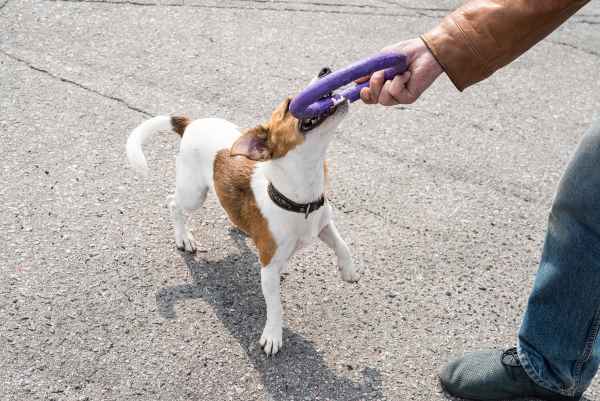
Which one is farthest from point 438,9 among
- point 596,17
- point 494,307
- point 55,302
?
point 55,302

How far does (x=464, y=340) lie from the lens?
318cm

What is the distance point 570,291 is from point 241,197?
56.3 inches

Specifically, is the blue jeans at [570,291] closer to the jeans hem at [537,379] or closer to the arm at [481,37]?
the jeans hem at [537,379]

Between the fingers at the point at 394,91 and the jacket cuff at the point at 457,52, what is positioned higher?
the jacket cuff at the point at 457,52

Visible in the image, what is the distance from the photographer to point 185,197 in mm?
3377

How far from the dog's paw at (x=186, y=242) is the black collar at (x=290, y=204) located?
2.57ft

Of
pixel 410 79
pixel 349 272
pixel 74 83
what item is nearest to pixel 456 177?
pixel 349 272

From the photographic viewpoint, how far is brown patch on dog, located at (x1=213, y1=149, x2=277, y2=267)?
3.00 m

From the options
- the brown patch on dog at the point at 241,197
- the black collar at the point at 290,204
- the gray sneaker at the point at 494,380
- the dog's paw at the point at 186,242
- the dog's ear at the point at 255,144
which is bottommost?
the dog's paw at the point at 186,242

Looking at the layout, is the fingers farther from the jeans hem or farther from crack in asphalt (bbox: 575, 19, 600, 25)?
crack in asphalt (bbox: 575, 19, 600, 25)

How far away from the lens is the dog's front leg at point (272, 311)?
299 centimetres

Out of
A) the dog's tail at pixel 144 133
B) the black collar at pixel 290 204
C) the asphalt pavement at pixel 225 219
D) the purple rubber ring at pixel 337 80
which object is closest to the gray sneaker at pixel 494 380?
the asphalt pavement at pixel 225 219

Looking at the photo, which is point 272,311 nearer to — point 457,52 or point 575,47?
point 457,52

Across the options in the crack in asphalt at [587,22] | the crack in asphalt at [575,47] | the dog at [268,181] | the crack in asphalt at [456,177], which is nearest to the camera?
the dog at [268,181]
